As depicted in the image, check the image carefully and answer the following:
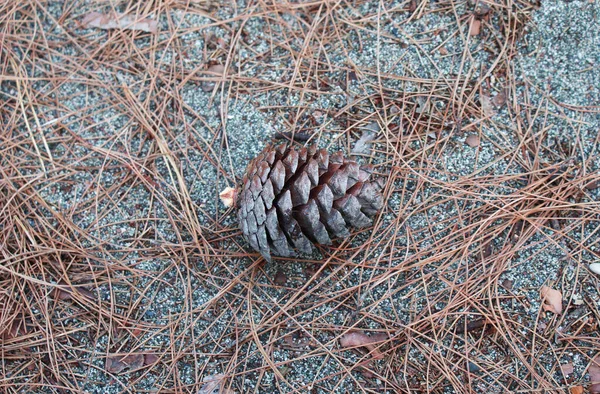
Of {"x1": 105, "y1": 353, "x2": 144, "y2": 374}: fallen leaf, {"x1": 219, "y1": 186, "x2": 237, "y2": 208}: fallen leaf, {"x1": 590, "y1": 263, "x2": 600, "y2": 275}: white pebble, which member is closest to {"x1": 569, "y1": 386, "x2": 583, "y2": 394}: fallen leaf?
A: {"x1": 590, "y1": 263, "x2": 600, "y2": 275}: white pebble

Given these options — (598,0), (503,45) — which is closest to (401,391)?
(503,45)

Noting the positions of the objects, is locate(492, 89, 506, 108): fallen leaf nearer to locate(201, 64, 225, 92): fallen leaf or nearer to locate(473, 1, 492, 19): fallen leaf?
locate(473, 1, 492, 19): fallen leaf

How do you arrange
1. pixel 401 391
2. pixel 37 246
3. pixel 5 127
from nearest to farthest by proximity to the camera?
pixel 401 391 < pixel 37 246 < pixel 5 127

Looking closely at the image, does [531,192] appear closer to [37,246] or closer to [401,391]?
[401,391]

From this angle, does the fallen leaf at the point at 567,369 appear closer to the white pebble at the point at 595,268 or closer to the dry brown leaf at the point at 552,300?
the dry brown leaf at the point at 552,300

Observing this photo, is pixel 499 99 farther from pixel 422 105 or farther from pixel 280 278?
pixel 280 278
